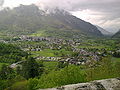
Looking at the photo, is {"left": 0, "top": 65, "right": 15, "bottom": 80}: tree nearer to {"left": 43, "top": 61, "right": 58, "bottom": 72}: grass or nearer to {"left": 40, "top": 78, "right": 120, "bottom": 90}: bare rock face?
{"left": 43, "top": 61, "right": 58, "bottom": 72}: grass

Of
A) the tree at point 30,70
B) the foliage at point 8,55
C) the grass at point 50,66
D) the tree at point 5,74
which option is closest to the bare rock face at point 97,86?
the tree at point 5,74

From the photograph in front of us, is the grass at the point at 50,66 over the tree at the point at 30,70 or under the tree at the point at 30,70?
under

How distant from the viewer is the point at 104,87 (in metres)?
6.78

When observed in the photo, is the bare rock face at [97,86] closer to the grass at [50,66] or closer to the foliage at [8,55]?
the grass at [50,66]

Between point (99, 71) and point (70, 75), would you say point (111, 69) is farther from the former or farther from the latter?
point (70, 75)

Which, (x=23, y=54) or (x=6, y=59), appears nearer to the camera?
(x=6, y=59)

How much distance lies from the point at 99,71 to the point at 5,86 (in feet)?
96.0

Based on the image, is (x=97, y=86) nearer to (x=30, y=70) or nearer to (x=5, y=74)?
(x=30, y=70)

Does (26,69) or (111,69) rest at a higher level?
(111,69)

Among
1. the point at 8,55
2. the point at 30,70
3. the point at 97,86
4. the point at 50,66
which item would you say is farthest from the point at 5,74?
the point at 97,86

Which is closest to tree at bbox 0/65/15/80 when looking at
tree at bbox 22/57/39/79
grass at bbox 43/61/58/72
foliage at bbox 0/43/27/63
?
tree at bbox 22/57/39/79

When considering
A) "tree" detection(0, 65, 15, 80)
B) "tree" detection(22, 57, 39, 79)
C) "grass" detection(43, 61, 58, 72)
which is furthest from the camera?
"grass" detection(43, 61, 58, 72)

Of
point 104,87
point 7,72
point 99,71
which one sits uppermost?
point 104,87

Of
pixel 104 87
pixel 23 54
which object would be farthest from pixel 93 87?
pixel 23 54
